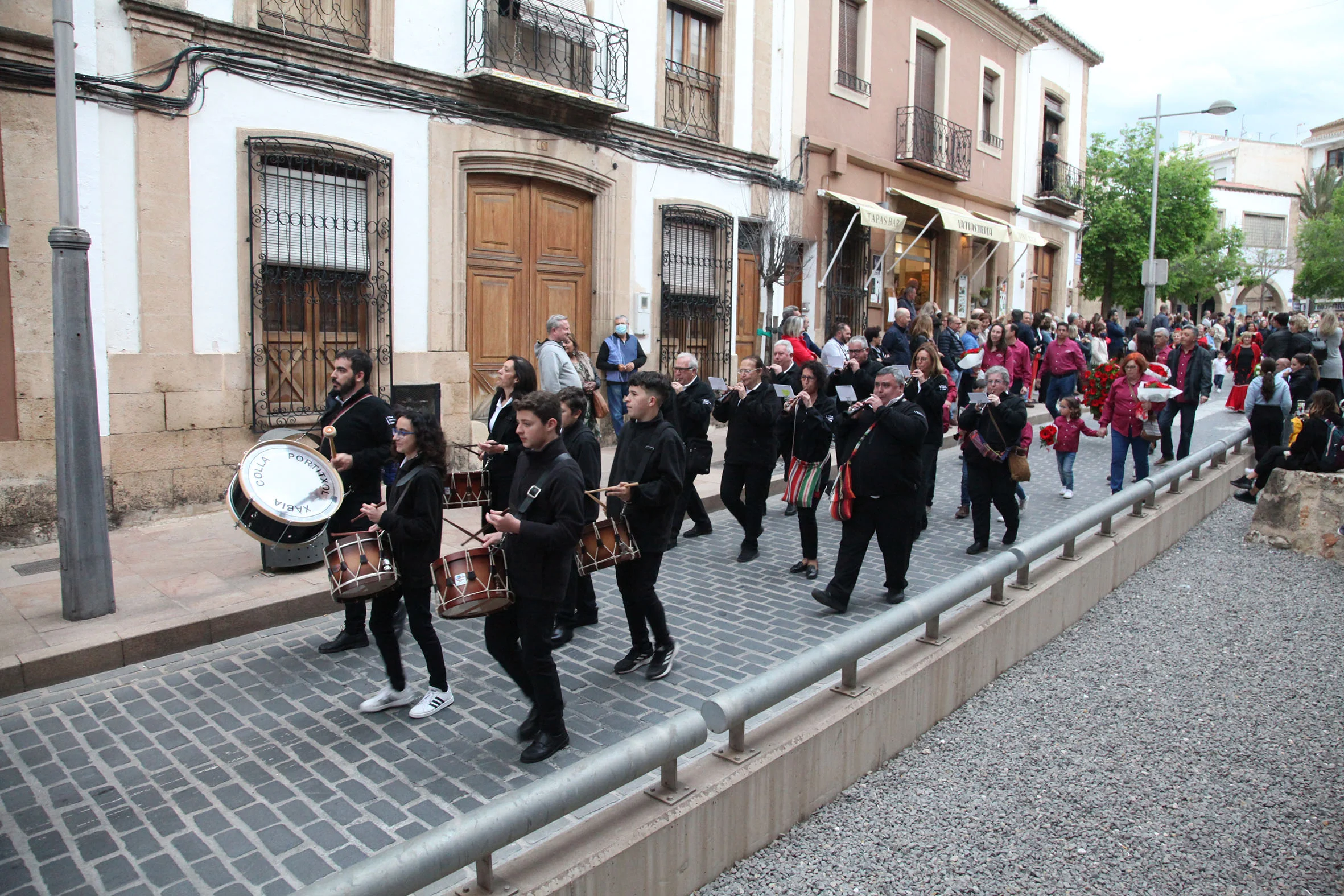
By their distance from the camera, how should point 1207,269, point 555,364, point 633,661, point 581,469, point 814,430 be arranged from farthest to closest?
1. point 1207,269
2. point 555,364
3. point 814,430
4. point 633,661
5. point 581,469

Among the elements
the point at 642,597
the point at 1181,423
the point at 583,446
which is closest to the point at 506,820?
the point at 642,597

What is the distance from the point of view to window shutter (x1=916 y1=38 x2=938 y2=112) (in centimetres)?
1914

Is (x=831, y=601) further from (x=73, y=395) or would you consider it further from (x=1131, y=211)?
(x=1131, y=211)

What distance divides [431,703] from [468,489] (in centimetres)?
143

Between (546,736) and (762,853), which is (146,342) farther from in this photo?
(762,853)

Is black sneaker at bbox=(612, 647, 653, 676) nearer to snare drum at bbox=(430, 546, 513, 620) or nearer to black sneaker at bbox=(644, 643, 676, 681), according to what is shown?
black sneaker at bbox=(644, 643, 676, 681)

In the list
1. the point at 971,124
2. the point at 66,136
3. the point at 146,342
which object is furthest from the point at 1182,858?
the point at 971,124

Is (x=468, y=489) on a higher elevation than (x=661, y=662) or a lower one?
higher

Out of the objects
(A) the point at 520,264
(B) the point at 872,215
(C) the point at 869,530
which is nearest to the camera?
(C) the point at 869,530

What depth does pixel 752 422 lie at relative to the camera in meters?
7.74

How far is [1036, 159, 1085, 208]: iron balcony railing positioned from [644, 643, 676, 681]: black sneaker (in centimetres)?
2233

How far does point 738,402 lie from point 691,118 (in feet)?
26.2

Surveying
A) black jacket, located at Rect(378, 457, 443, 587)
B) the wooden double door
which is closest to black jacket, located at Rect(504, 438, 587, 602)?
black jacket, located at Rect(378, 457, 443, 587)

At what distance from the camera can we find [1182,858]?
3.77 metres
